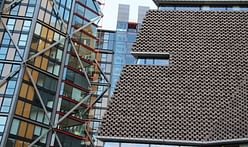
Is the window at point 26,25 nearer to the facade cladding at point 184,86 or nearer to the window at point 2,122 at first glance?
the window at point 2,122

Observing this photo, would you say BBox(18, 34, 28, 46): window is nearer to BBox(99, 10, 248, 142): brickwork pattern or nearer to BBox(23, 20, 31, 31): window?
BBox(23, 20, 31, 31): window

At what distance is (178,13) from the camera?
133 feet

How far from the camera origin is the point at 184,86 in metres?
35.1

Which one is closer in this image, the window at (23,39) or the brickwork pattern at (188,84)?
the brickwork pattern at (188,84)

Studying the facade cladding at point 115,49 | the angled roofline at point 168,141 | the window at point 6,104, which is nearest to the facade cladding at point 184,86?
the angled roofline at point 168,141

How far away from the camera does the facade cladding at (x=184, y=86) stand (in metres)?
32.4

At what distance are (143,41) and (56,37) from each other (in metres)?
16.9

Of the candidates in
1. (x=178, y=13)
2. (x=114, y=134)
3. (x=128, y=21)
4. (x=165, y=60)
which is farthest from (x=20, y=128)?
(x=128, y=21)

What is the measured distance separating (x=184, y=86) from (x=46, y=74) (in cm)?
2017

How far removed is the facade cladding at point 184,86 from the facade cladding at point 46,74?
14.6 meters

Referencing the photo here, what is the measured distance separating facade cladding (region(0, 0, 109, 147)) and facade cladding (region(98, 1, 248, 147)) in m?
14.6

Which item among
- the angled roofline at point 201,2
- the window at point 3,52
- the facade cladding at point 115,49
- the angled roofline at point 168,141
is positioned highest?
the facade cladding at point 115,49

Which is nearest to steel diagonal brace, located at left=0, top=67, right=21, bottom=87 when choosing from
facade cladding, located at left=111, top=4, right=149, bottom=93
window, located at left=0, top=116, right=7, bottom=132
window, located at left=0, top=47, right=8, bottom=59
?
window, located at left=0, top=47, right=8, bottom=59

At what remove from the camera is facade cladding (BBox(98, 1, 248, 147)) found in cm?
3238
